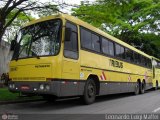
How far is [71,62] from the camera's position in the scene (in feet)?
41.9

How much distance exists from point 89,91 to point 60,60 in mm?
2910

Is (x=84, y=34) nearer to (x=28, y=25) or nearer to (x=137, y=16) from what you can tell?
(x=28, y=25)

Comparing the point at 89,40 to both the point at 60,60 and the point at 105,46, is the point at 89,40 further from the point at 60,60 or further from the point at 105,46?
the point at 60,60

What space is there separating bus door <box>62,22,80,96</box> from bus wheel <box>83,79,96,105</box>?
3.36ft

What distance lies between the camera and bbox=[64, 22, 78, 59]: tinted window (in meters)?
12.6

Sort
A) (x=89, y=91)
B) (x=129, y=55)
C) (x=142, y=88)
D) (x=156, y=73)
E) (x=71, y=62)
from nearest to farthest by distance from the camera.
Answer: (x=71, y=62) → (x=89, y=91) → (x=129, y=55) → (x=142, y=88) → (x=156, y=73)

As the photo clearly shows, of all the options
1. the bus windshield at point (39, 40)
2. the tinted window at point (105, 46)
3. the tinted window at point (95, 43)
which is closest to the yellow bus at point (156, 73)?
the tinted window at point (105, 46)

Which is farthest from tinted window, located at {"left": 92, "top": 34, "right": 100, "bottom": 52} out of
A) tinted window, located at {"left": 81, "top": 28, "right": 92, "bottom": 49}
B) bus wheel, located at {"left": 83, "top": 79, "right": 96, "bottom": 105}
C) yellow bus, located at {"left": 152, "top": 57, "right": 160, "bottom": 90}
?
yellow bus, located at {"left": 152, "top": 57, "right": 160, "bottom": 90}

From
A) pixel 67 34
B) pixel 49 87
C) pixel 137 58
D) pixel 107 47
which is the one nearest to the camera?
pixel 49 87

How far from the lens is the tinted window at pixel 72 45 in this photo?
495 inches

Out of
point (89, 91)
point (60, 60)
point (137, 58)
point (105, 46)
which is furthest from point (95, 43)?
point (137, 58)

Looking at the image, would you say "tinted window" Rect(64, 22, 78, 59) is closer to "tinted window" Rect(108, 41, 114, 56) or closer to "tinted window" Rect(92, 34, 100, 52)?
"tinted window" Rect(92, 34, 100, 52)

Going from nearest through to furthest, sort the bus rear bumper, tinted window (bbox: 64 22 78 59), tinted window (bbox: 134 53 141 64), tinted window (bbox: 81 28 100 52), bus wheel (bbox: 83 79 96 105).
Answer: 1. the bus rear bumper
2. tinted window (bbox: 64 22 78 59)
3. bus wheel (bbox: 83 79 96 105)
4. tinted window (bbox: 81 28 100 52)
5. tinted window (bbox: 134 53 141 64)

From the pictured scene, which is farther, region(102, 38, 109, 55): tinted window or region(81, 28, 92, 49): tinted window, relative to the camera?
region(102, 38, 109, 55): tinted window
